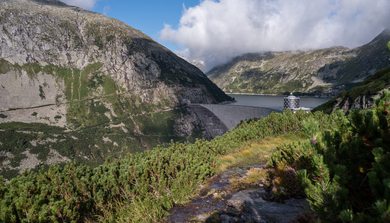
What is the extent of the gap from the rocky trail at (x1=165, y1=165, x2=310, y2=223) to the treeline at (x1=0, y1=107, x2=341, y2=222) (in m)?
0.54

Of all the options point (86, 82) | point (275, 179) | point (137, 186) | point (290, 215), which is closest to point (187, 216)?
point (137, 186)

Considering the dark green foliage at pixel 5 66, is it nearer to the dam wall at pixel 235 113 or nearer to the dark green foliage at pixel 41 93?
the dark green foliage at pixel 41 93

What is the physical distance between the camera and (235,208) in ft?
17.5

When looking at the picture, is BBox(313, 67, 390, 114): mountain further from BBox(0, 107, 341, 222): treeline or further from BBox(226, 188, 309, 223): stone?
BBox(0, 107, 341, 222): treeline

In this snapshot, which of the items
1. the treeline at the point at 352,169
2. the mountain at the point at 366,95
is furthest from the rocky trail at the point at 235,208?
the mountain at the point at 366,95

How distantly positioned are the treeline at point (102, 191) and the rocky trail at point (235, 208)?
0.54m

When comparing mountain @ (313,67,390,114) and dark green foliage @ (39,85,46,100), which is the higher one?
dark green foliage @ (39,85,46,100)

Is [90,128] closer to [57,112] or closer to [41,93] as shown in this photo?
[57,112]

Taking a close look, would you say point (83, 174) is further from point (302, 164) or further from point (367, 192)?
point (367, 192)

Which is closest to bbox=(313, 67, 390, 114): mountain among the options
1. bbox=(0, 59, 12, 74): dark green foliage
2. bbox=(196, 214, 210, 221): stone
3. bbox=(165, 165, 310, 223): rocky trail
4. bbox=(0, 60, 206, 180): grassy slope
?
bbox=(165, 165, 310, 223): rocky trail

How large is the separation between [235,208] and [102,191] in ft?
13.0

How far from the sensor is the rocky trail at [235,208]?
4660mm

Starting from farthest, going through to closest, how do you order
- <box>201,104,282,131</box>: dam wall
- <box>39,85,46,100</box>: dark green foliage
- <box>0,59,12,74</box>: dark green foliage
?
<box>39,85,46,100</box>: dark green foliage
<box>0,59,12,74</box>: dark green foliage
<box>201,104,282,131</box>: dam wall

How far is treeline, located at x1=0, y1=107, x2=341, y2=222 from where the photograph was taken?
4.49 meters
